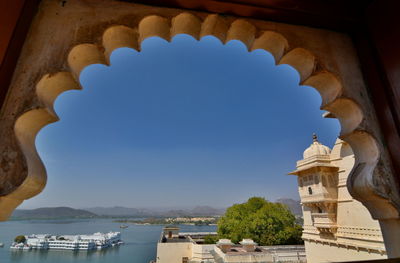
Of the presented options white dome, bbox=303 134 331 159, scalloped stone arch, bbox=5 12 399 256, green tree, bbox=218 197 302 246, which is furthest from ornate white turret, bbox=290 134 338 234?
scalloped stone arch, bbox=5 12 399 256

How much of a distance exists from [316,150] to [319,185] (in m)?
2.38

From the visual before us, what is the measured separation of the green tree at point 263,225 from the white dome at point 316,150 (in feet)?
39.3

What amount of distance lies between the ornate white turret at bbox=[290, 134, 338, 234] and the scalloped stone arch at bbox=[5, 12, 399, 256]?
13464mm

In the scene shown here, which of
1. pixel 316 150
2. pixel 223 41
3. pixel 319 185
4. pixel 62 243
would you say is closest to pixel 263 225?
pixel 319 185

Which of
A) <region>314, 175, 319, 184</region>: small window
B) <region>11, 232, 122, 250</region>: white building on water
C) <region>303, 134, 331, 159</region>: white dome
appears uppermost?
<region>303, 134, 331, 159</region>: white dome

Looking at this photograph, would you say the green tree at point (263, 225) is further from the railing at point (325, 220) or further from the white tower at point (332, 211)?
the railing at point (325, 220)

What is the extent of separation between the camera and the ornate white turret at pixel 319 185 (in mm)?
13234

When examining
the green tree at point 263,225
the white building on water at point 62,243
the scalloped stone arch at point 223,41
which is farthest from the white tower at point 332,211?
the white building on water at point 62,243

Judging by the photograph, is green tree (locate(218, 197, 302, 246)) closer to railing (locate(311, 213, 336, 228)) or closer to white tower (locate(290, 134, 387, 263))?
white tower (locate(290, 134, 387, 263))

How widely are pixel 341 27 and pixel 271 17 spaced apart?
2.49 feet

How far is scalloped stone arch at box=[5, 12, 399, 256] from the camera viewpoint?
134cm

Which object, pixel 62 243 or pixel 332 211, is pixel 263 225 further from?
pixel 62 243

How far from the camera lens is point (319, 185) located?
45.9 ft

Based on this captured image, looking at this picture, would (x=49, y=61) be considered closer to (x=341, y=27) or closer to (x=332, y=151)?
(x=341, y=27)
